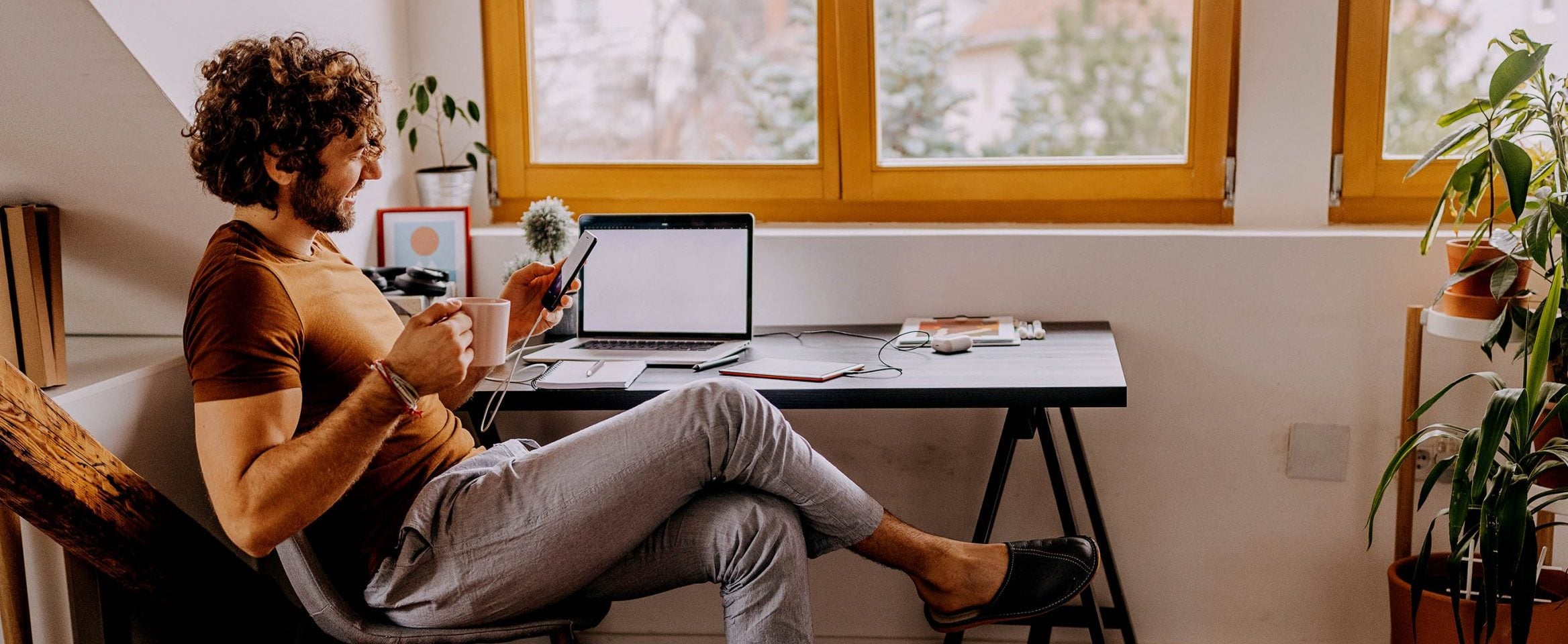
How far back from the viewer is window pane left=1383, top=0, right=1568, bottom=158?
2.29 m

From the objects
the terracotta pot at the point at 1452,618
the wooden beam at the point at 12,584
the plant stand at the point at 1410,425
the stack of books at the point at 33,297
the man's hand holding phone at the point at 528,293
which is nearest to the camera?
the wooden beam at the point at 12,584

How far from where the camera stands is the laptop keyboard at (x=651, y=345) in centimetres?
220

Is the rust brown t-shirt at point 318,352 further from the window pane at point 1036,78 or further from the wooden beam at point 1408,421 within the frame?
the wooden beam at point 1408,421

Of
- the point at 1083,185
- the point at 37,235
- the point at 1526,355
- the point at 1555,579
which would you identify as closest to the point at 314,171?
the point at 37,235

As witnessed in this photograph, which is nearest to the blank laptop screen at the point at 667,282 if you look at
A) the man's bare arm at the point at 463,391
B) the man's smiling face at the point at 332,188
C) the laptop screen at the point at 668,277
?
the laptop screen at the point at 668,277

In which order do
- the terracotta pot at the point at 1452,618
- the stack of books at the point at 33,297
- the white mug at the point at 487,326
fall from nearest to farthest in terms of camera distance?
1. the white mug at the point at 487,326
2. the stack of books at the point at 33,297
3. the terracotta pot at the point at 1452,618

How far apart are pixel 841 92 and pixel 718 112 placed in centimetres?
28

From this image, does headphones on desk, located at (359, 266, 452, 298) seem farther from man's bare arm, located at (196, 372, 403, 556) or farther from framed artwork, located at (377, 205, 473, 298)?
man's bare arm, located at (196, 372, 403, 556)

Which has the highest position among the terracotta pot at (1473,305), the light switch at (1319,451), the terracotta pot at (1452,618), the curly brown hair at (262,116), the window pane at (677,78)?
the window pane at (677,78)

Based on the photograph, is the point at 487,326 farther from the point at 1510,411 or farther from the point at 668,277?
the point at 1510,411

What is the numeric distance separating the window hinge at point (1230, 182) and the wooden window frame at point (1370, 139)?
0.66 feet

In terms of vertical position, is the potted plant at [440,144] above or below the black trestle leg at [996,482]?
Result: above

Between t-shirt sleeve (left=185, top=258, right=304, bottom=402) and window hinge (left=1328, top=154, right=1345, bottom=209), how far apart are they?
194 cm

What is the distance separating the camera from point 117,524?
154 centimetres
